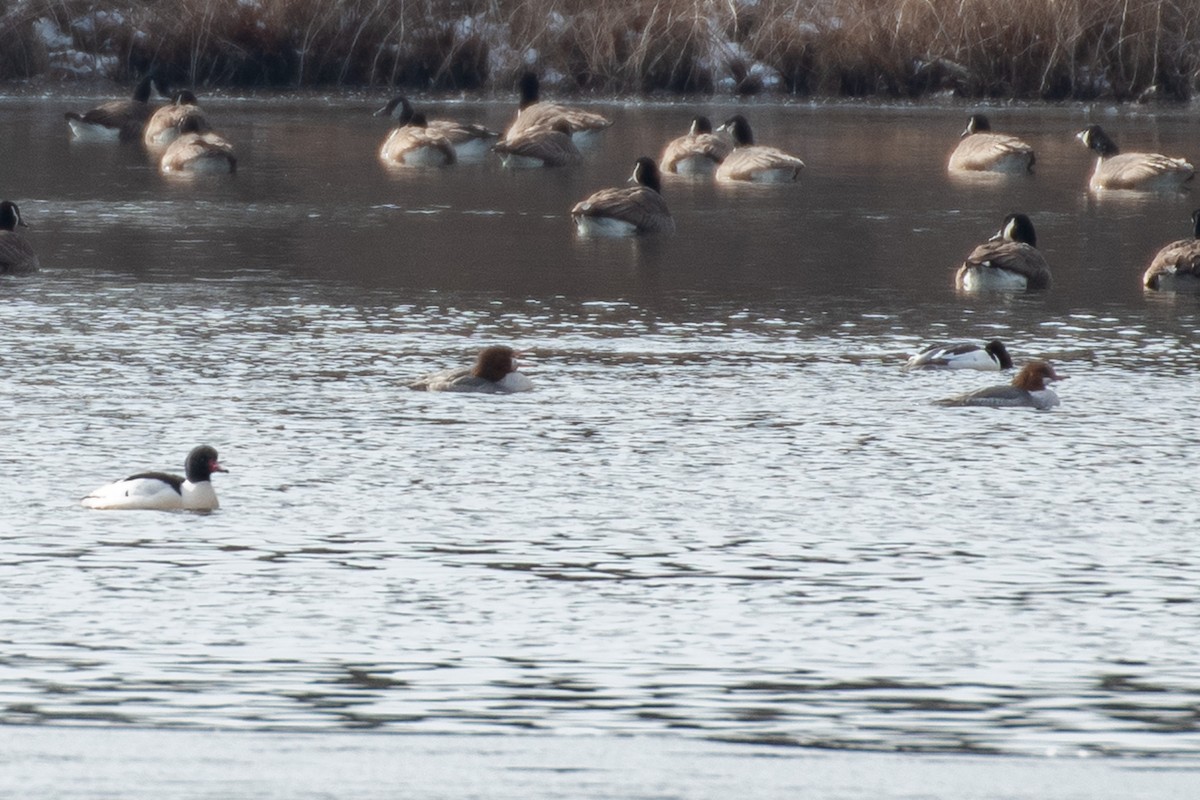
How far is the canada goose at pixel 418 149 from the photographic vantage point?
29.2m

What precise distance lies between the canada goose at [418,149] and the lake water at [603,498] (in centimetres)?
840

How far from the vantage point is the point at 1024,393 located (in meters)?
12.1

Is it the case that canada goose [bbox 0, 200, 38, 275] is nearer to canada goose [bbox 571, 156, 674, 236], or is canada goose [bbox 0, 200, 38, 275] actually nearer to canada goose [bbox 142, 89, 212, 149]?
canada goose [bbox 571, 156, 674, 236]

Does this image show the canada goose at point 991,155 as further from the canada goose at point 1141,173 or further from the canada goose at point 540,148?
the canada goose at point 540,148

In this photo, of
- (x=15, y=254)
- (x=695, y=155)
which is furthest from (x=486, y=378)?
(x=695, y=155)

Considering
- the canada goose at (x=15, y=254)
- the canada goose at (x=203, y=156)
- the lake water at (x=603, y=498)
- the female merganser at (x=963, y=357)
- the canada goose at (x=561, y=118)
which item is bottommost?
Answer: the lake water at (x=603, y=498)

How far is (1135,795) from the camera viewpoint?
600 cm

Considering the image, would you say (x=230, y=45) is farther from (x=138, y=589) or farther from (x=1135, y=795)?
(x=1135, y=795)

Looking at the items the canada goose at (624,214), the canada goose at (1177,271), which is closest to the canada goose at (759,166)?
the canada goose at (624,214)

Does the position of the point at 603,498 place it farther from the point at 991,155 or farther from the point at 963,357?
the point at 991,155

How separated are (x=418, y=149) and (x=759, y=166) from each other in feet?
16.3

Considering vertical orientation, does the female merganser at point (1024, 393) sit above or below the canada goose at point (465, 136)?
below

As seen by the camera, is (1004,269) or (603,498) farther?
(1004,269)

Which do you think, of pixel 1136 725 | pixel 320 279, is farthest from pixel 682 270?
pixel 1136 725
